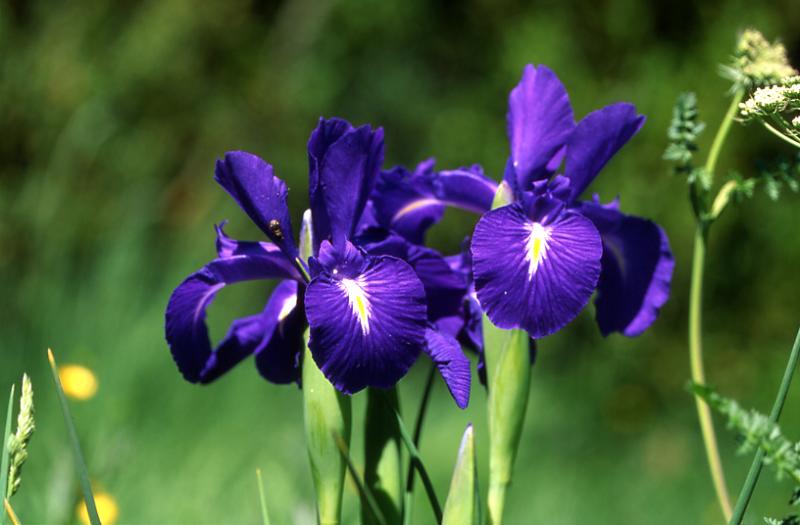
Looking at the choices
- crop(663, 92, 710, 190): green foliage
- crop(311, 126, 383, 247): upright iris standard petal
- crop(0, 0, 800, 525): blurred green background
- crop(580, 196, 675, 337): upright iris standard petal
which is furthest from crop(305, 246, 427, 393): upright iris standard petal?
crop(0, 0, 800, 525): blurred green background

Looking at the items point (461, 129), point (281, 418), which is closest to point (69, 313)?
point (281, 418)

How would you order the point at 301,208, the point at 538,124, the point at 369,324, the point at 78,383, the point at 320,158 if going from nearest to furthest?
the point at 369,324 → the point at 320,158 → the point at 538,124 → the point at 78,383 → the point at 301,208

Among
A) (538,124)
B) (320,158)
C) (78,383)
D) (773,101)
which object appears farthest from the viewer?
(78,383)

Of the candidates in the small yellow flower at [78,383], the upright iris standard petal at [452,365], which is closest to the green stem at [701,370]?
the upright iris standard petal at [452,365]

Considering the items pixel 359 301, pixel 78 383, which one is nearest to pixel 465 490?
pixel 359 301

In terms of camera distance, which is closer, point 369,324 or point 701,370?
point 369,324

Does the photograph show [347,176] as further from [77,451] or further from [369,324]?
[77,451]
